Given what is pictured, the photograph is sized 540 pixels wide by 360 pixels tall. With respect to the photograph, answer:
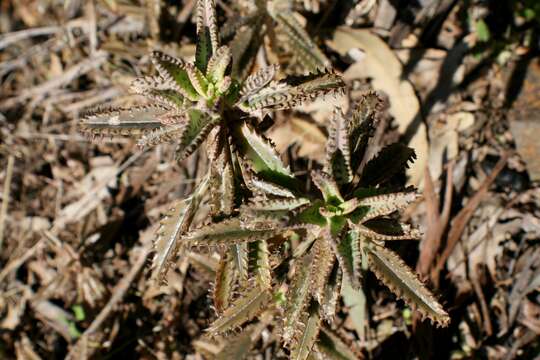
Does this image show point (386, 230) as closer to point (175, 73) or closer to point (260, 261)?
point (260, 261)

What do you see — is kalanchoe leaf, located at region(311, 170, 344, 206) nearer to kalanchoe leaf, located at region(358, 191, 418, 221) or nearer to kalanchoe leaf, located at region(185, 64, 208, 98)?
kalanchoe leaf, located at region(358, 191, 418, 221)

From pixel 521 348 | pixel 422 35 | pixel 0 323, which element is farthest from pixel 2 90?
pixel 521 348

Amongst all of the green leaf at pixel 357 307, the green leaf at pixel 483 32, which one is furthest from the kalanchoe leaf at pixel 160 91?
the green leaf at pixel 483 32

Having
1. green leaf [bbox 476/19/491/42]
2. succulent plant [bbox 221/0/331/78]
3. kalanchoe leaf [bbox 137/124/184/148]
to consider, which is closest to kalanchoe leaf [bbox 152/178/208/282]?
kalanchoe leaf [bbox 137/124/184/148]

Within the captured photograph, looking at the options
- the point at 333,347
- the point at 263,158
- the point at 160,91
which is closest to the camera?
the point at 160,91

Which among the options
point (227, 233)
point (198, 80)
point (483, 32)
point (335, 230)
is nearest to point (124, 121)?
point (198, 80)

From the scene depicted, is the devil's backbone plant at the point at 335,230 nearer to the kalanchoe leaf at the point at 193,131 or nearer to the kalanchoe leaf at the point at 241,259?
the kalanchoe leaf at the point at 241,259
